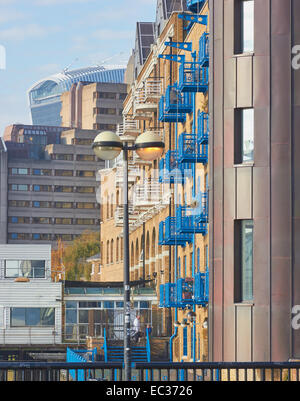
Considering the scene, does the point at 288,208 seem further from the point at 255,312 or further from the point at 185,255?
the point at 185,255

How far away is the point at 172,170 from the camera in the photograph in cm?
5731

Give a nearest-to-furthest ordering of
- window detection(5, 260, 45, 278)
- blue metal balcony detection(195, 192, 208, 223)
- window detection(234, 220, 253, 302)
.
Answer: window detection(234, 220, 253, 302)
blue metal balcony detection(195, 192, 208, 223)
window detection(5, 260, 45, 278)

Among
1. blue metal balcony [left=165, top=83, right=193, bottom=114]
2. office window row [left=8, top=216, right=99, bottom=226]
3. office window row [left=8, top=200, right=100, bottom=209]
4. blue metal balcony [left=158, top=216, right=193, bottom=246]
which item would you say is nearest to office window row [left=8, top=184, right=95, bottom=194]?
office window row [left=8, top=200, right=100, bottom=209]

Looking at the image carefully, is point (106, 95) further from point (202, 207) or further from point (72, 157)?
point (202, 207)

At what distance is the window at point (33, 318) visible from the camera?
74.4m

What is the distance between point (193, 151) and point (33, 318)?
31.1 meters

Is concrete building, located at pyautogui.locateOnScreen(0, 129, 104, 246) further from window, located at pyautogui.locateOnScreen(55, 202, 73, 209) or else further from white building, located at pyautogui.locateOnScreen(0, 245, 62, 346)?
white building, located at pyautogui.locateOnScreen(0, 245, 62, 346)

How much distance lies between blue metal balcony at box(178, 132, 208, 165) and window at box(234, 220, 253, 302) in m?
13.2

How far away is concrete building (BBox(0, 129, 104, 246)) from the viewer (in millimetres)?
175500

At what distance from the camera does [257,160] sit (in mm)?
33469

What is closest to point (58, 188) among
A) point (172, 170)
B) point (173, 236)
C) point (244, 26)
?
point (172, 170)

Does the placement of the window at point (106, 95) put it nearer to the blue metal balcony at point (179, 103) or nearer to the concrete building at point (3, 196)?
the concrete building at point (3, 196)

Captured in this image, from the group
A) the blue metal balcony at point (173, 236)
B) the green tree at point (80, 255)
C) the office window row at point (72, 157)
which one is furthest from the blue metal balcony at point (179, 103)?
the office window row at point (72, 157)
